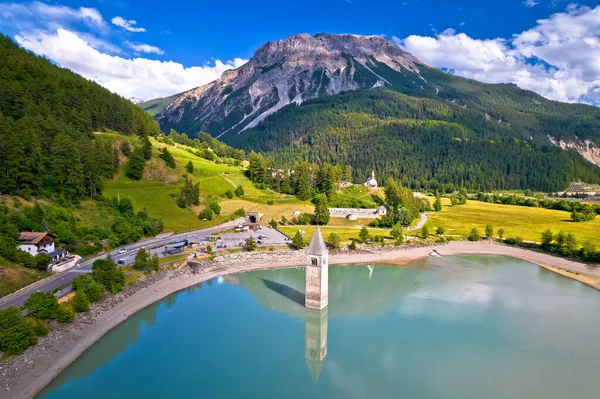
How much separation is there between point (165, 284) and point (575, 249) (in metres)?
62.8

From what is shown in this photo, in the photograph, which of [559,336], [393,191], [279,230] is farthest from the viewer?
[393,191]

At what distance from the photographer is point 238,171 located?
10562 centimetres

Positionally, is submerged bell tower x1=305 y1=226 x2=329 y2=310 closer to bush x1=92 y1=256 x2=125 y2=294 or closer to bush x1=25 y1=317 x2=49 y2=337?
bush x1=92 y1=256 x2=125 y2=294

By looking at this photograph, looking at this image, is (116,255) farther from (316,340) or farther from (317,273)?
(316,340)

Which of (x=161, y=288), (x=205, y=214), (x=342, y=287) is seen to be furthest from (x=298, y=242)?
(x=161, y=288)

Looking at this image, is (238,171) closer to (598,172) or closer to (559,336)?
(559,336)

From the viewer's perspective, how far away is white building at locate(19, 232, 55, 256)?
45.2 meters

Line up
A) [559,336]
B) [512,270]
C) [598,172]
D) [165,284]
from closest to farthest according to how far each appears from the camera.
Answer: [559,336], [165,284], [512,270], [598,172]

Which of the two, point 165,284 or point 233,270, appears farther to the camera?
point 233,270

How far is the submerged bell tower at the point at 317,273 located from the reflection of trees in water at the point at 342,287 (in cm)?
180

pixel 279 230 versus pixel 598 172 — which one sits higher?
pixel 598 172

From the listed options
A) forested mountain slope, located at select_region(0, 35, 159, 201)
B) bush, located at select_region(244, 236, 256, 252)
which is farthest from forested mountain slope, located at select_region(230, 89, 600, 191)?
bush, located at select_region(244, 236, 256, 252)

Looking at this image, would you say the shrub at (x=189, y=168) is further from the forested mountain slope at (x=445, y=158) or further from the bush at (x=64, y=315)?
the forested mountain slope at (x=445, y=158)

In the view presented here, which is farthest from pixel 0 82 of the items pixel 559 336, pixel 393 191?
pixel 559 336
